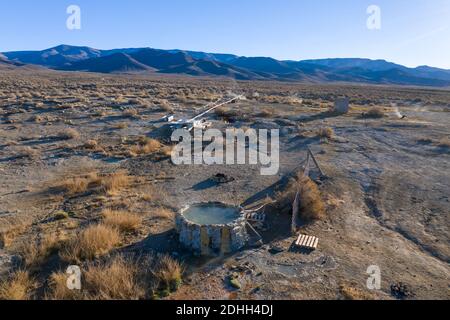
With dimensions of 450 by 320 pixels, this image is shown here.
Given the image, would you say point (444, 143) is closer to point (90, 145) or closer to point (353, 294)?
point (353, 294)

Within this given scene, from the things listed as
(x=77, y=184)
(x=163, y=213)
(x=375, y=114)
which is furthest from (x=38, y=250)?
(x=375, y=114)

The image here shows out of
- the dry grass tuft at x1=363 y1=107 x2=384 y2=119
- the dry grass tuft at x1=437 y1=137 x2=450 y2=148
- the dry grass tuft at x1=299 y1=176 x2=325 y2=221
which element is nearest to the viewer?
the dry grass tuft at x1=299 y1=176 x2=325 y2=221

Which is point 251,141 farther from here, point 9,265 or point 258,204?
point 9,265

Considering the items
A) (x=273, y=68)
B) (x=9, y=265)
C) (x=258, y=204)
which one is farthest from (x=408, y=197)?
(x=273, y=68)

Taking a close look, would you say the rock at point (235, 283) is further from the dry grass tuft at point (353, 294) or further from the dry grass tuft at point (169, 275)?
the dry grass tuft at point (353, 294)

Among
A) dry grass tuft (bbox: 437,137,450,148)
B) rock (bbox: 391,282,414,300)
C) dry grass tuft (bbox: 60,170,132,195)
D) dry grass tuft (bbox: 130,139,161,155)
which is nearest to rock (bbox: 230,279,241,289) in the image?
rock (bbox: 391,282,414,300)

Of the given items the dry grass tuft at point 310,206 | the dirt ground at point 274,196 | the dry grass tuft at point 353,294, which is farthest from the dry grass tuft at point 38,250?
the dry grass tuft at point 310,206

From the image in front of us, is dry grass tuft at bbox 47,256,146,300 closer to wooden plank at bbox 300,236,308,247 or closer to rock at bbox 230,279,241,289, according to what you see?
rock at bbox 230,279,241,289
